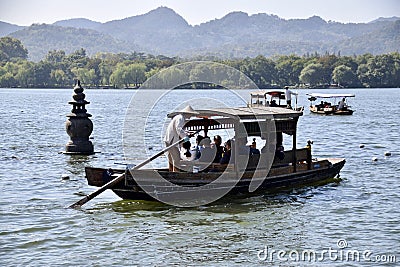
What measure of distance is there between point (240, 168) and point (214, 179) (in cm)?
111

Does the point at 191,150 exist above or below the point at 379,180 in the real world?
above

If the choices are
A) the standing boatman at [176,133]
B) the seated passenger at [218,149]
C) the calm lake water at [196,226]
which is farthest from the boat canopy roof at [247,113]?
the calm lake water at [196,226]

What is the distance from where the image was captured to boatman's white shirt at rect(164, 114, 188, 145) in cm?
2091

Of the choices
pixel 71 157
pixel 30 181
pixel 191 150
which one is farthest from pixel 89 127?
pixel 191 150

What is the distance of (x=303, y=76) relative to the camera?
650ft

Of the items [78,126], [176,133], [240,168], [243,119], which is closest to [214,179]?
[240,168]

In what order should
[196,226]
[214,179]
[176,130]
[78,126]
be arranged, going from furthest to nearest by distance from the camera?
[78,126]
[214,179]
[176,130]
[196,226]

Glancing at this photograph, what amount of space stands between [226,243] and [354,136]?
33353 mm

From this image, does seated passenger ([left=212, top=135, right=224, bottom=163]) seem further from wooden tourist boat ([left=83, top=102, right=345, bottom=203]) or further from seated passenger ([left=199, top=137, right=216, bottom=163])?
wooden tourist boat ([left=83, top=102, right=345, bottom=203])

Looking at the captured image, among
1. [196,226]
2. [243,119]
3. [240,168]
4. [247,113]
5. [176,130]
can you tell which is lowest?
[196,226]

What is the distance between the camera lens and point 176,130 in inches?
830

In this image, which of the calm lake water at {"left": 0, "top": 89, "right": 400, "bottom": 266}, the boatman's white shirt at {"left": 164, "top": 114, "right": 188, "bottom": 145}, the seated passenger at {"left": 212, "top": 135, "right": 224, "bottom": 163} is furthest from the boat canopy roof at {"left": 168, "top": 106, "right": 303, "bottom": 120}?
the calm lake water at {"left": 0, "top": 89, "right": 400, "bottom": 266}

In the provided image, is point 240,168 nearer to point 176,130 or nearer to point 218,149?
point 218,149

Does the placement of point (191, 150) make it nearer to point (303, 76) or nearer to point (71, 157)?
point (71, 157)
